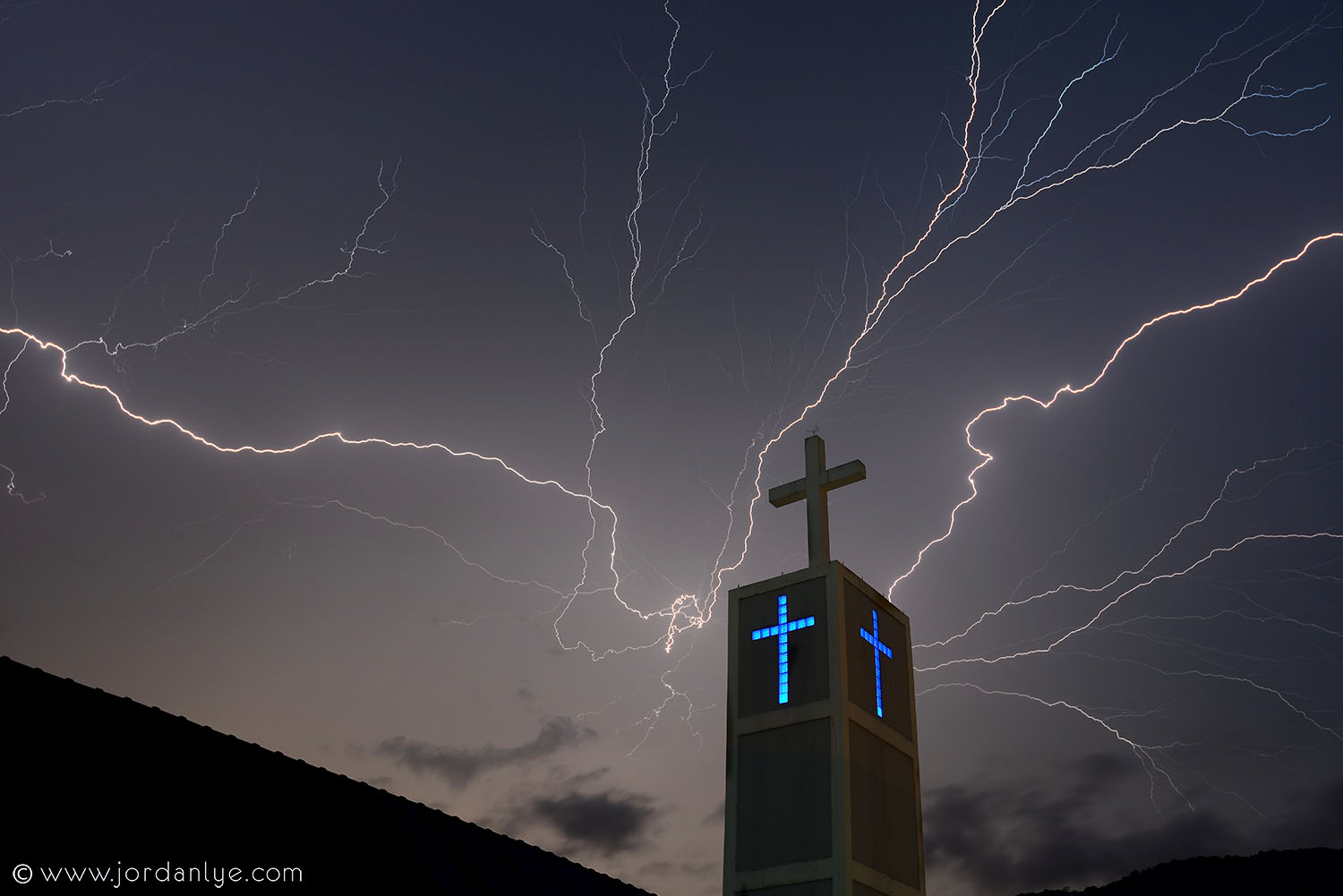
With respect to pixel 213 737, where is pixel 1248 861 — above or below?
above

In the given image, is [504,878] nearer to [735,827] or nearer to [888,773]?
[735,827]

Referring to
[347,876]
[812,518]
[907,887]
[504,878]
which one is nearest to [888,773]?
[907,887]

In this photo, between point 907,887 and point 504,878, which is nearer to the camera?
point 504,878

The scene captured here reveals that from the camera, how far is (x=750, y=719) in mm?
14281

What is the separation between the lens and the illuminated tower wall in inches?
515

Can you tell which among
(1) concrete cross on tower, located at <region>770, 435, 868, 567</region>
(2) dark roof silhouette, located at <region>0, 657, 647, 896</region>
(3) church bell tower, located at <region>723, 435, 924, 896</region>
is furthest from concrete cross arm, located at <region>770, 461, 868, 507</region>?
(2) dark roof silhouette, located at <region>0, 657, 647, 896</region>

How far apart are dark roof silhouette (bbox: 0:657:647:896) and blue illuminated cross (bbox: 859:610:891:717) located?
5139 millimetres

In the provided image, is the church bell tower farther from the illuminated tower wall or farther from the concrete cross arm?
the concrete cross arm

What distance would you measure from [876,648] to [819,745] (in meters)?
1.74

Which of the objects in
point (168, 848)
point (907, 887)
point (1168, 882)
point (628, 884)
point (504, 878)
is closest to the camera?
point (168, 848)

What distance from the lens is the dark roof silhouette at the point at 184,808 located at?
848cm

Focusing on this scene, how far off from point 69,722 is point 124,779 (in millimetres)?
695

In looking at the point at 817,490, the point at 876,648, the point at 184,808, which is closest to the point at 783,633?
the point at 876,648

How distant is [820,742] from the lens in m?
13.5
